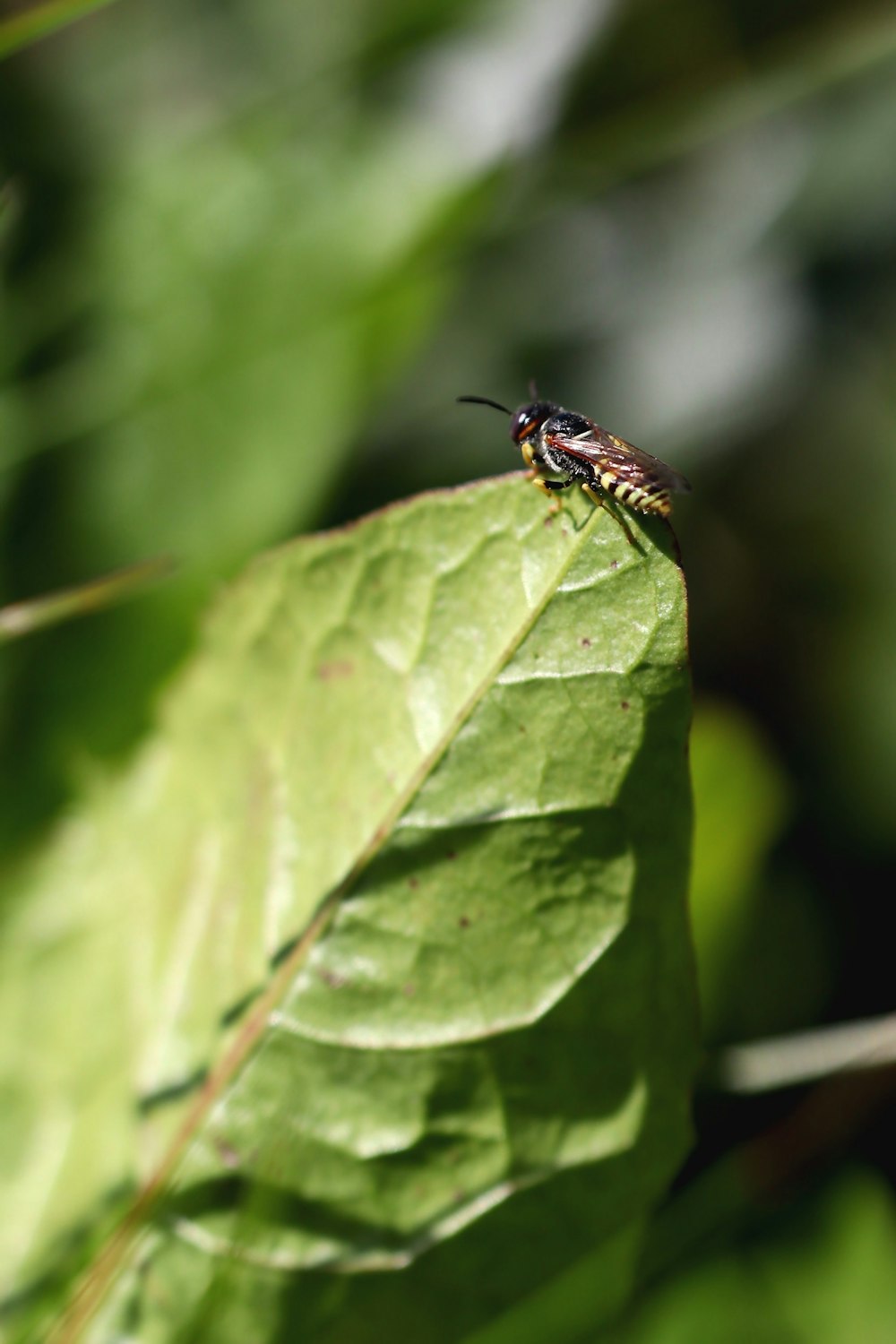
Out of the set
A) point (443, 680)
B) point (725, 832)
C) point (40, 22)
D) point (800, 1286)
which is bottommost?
point (800, 1286)

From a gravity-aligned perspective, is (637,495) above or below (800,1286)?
above

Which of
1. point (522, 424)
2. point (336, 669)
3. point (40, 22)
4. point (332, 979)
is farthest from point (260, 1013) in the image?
point (40, 22)

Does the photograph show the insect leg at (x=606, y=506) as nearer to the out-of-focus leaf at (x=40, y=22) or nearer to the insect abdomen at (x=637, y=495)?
the insect abdomen at (x=637, y=495)

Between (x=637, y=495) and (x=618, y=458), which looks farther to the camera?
(x=618, y=458)

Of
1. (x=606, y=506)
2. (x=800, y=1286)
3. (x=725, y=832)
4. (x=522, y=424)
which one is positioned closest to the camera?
(x=606, y=506)

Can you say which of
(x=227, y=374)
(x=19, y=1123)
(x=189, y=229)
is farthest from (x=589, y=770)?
(x=189, y=229)

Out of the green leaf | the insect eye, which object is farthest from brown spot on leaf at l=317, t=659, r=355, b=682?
the insect eye

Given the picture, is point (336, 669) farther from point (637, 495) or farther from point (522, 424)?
point (522, 424)

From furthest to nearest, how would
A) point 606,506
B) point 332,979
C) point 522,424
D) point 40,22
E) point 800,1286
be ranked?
1. point 800,1286
2. point 40,22
3. point 522,424
4. point 332,979
5. point 606,506
